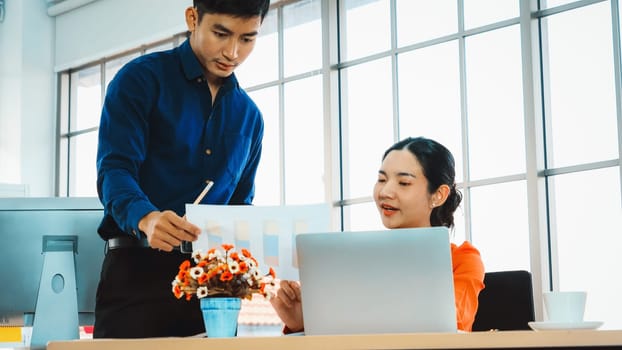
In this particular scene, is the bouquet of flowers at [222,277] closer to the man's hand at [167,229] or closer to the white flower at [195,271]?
the white flower at [195,271]

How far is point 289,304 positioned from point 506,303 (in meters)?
0.69

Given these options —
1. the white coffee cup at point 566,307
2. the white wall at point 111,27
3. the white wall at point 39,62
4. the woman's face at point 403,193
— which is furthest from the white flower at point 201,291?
the white wall at point 39,62

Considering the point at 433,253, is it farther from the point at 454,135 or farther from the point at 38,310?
the point at 454,135

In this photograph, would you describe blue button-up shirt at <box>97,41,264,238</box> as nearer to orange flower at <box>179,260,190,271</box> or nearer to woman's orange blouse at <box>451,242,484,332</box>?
orange flower at <box>179,260,190,271</box>

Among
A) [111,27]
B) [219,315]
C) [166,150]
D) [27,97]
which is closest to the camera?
[219,315]

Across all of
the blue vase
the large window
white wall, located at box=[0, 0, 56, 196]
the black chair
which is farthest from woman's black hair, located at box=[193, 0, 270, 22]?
white wall, located at box=[0, 0, 56, 196]

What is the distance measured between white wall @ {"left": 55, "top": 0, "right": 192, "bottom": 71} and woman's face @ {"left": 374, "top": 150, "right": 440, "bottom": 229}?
5.19 metres

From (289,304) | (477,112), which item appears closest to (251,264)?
(289,304)

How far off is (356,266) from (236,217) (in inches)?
15.2

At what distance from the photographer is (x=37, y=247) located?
2.49 metres

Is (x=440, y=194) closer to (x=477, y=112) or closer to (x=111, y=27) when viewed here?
(x=477, y=112)

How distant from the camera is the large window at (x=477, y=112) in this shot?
223 inches

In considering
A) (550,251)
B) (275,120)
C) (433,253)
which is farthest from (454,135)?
(433,253)

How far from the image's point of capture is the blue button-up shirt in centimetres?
202
